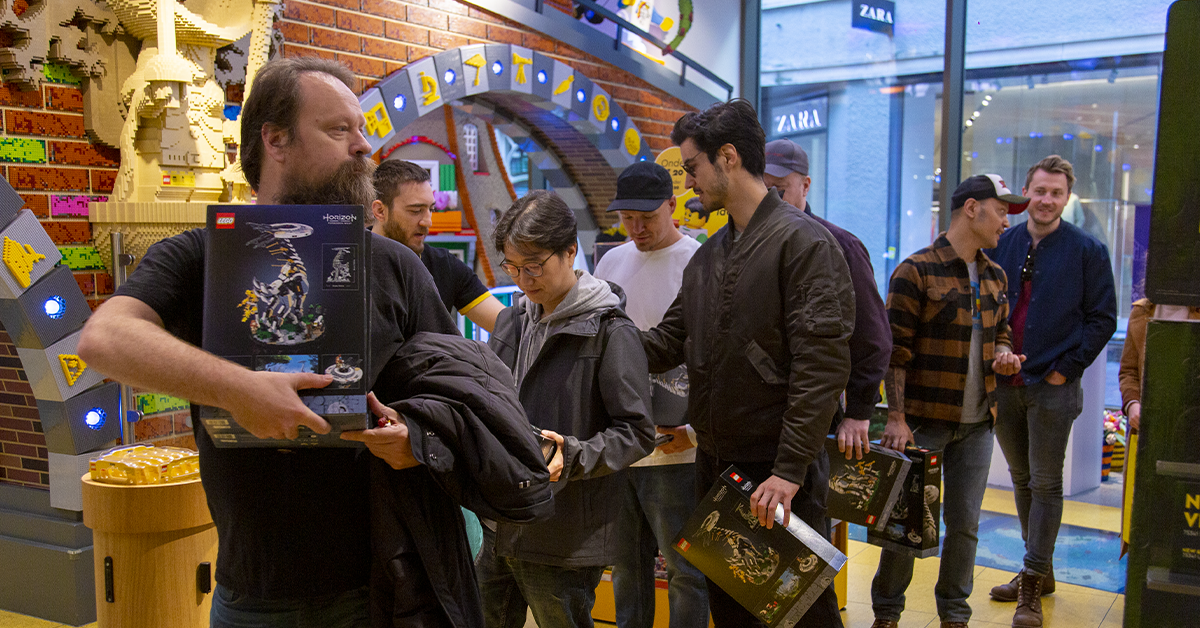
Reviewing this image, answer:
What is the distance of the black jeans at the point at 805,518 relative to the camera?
233 cm

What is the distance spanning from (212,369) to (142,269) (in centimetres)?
27

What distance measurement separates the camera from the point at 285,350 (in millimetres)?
1159

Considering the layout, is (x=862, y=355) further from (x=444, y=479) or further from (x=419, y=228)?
(x=444, y=479)

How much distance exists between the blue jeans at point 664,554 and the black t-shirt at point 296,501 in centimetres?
139

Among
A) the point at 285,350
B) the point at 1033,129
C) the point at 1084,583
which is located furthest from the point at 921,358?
the point at 1033,129

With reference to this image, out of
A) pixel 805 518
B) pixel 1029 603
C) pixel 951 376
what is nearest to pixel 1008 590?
pixel 1029 603

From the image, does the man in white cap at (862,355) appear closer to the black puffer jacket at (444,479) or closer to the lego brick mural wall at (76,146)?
the black puffer jacket at (444,479)

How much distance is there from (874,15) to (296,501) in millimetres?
6736

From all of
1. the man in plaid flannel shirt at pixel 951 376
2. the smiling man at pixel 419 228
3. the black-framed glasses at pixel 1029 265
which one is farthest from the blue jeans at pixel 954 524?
the smiling man at pixel 419 228

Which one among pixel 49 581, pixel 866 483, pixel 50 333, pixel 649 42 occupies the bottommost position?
pixel 49 581

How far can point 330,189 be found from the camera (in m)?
1.37

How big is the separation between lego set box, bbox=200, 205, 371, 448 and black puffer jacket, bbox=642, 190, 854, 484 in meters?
1.30

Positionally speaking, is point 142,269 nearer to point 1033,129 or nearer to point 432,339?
point 432,339

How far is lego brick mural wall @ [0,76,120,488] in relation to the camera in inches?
131
